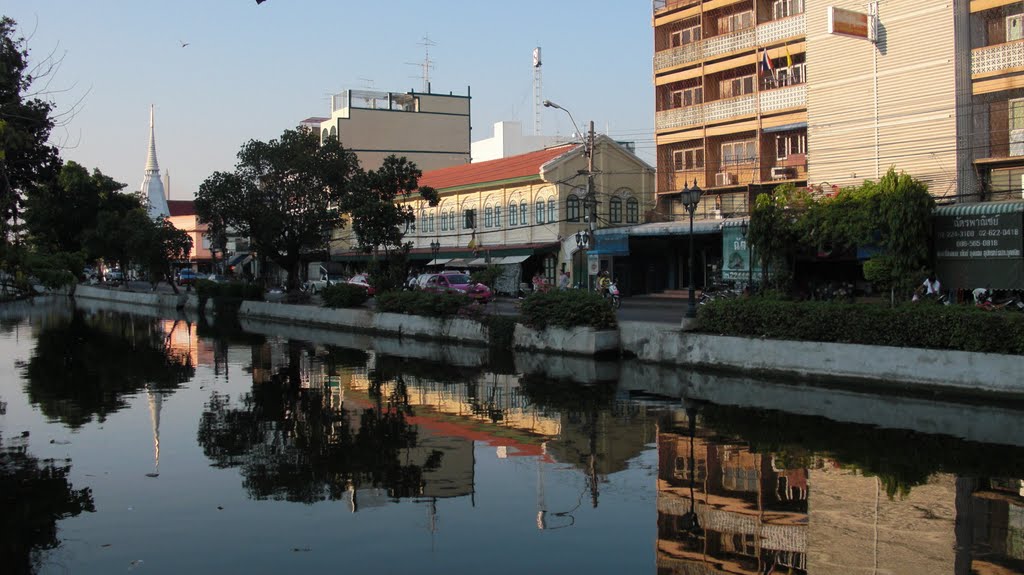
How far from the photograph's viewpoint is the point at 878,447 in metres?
14.4

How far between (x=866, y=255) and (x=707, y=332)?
40.4 ft

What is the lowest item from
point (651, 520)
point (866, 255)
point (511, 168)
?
point (651, 520)

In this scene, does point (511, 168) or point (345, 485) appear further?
point (511, 168)

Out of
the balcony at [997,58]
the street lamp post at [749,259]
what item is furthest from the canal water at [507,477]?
the balcony at [997,58]

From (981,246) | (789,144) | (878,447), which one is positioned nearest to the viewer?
(878,447)

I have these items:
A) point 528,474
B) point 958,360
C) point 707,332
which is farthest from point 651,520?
point 707,332

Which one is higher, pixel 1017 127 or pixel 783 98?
pixel 783 98

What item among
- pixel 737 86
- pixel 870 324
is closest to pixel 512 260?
pixel 737 86

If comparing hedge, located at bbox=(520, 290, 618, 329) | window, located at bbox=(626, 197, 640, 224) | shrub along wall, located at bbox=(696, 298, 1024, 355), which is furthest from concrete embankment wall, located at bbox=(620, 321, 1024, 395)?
window, located at bbox=(626, 197, 640, 224)

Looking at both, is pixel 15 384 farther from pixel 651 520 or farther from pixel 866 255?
pixel 866 255

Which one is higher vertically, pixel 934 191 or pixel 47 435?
→ pixel 934 191

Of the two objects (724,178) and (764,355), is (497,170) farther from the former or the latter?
(764,355)

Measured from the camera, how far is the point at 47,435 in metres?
16.3

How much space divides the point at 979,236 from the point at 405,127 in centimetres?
5716
